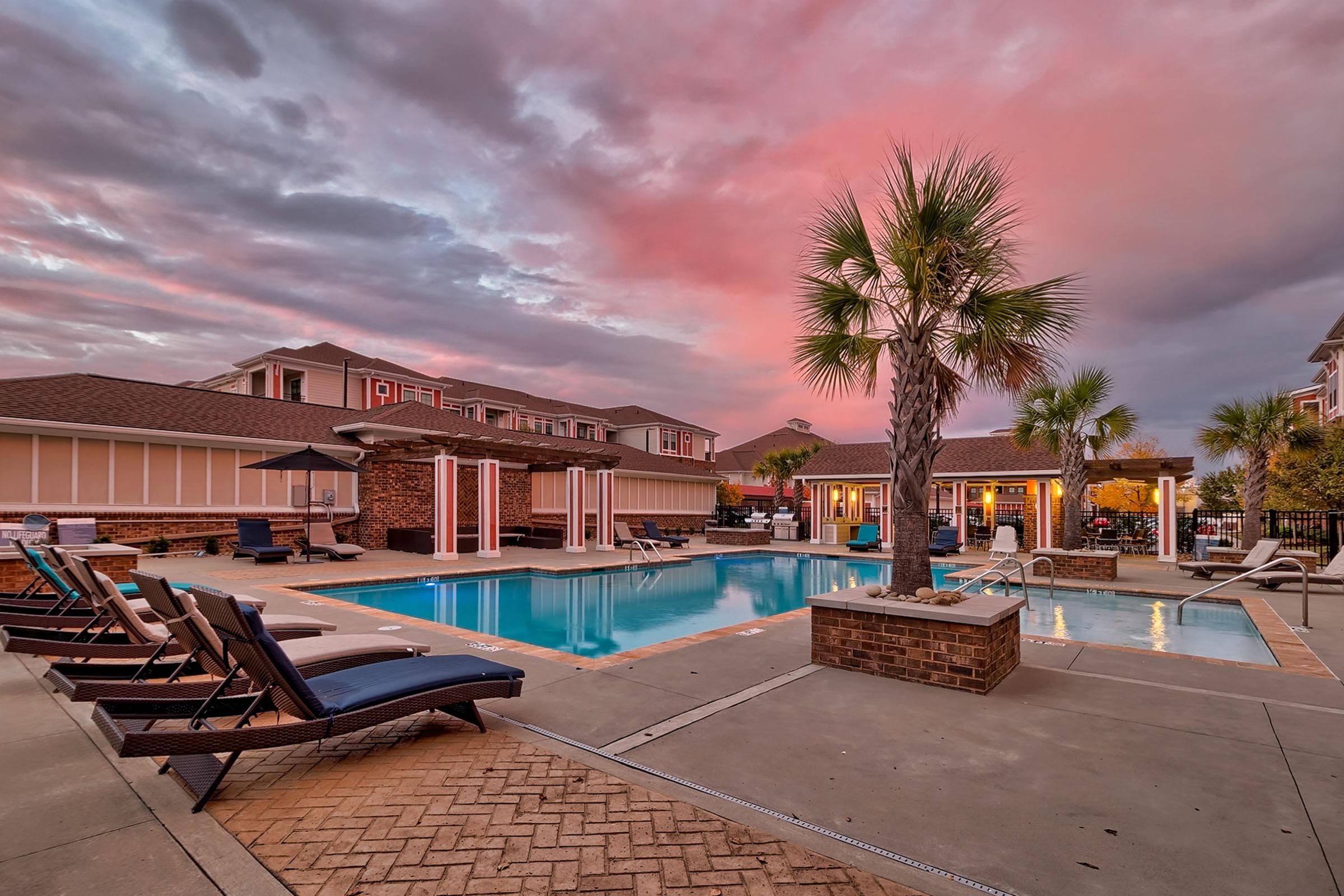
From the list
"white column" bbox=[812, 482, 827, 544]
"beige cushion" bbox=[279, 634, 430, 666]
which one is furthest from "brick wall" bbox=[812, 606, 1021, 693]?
"white column" bbox=[812, 482, 827, 544]

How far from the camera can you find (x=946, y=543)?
2072 cm

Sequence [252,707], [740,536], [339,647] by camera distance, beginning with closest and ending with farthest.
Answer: [252,707] → [339,647] → [740,536]

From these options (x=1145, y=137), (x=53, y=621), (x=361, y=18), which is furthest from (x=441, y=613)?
(x=1145, y=137)

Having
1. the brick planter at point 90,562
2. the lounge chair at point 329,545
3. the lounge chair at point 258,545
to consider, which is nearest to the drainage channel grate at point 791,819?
the brick planter at point 90,562

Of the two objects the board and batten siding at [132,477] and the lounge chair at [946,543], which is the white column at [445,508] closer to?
the board and batten siding at [132,477]

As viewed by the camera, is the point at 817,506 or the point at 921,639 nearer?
the point at 921,639

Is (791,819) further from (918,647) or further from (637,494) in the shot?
(637,494)

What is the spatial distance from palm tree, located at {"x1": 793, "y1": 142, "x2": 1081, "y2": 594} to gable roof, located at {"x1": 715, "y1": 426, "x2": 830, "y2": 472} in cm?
4647

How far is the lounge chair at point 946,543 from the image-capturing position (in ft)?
66.2

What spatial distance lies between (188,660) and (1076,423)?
1684 centimetres

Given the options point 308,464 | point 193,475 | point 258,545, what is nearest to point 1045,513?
point 308,464

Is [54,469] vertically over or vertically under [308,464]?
under

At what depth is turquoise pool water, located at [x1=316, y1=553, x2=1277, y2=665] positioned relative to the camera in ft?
26.8

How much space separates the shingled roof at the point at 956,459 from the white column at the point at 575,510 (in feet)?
33.5
